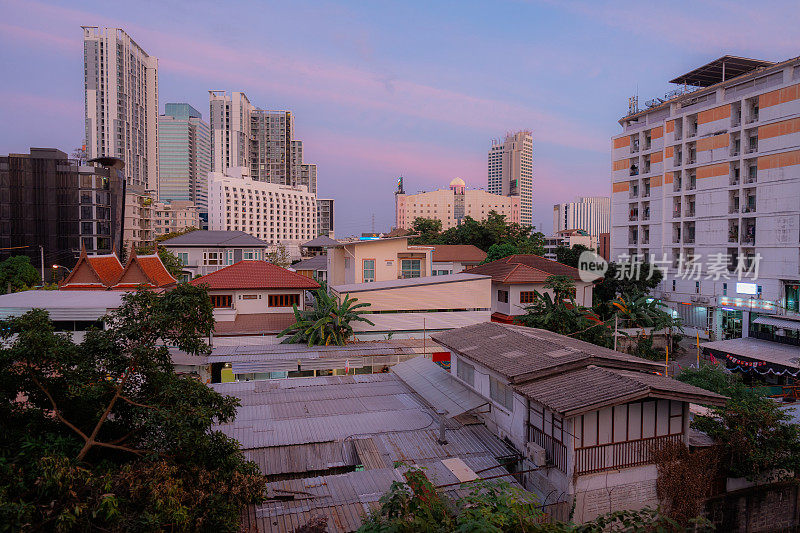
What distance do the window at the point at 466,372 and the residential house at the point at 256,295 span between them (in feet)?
39.5

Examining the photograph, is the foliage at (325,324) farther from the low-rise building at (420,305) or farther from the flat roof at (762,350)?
the flat roof at (762,350)

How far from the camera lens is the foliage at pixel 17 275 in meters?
41.2

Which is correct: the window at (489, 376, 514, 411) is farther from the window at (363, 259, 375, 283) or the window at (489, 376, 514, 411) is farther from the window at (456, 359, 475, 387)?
the window at (363, 259, 375, 283)

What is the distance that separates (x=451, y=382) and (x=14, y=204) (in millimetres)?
57866

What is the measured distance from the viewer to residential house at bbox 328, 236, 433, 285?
31375mm

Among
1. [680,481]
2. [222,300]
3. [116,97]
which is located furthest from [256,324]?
[116,97]

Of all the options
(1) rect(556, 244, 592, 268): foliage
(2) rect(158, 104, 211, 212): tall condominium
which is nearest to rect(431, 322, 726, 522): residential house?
(1) rect(556, 244, 592, 268): foliage

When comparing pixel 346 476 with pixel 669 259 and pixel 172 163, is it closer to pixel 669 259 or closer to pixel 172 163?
pixel 669 259

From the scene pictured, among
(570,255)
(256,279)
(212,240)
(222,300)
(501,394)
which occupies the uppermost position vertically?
(212,240)

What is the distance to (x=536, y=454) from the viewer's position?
10047 mm

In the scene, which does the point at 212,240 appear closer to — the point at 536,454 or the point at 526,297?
the point at 526,297

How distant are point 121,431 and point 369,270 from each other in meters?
24.1

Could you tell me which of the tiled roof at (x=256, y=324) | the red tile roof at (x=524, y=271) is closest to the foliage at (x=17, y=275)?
the tiled roof at (x=256, y=324)

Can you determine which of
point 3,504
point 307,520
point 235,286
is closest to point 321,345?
point 235,286
